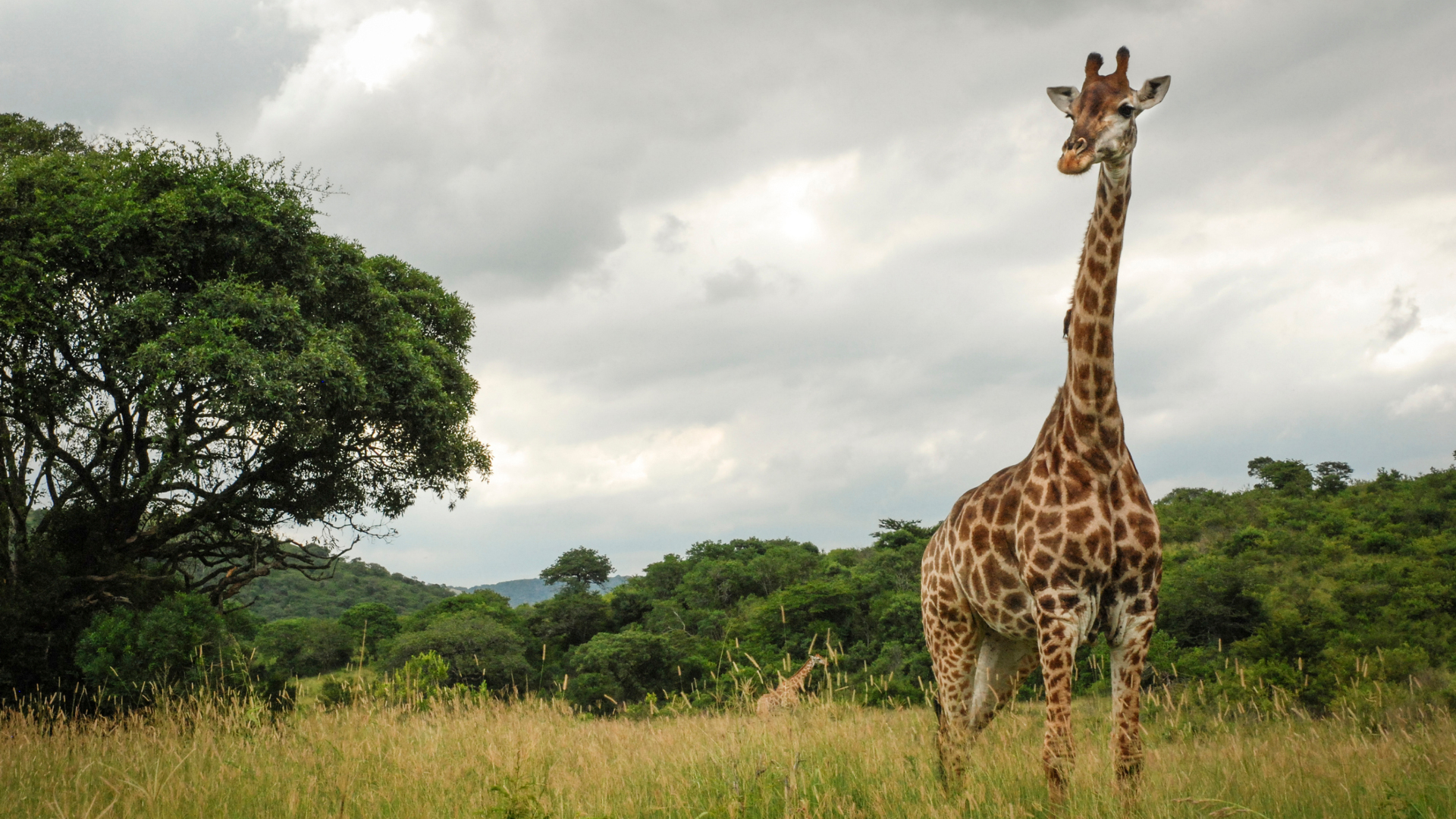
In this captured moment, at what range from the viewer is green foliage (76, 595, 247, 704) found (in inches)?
472

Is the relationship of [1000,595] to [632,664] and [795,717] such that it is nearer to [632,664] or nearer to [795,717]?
[795,717]

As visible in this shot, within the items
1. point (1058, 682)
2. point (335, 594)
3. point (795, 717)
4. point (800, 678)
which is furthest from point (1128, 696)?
point (335, 594)

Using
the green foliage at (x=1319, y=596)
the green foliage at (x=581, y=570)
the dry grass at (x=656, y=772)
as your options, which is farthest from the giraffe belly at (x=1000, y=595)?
the green foliage at (x=581, y=570)

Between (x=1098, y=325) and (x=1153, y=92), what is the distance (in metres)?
1.40

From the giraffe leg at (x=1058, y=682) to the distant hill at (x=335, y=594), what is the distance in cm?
4814

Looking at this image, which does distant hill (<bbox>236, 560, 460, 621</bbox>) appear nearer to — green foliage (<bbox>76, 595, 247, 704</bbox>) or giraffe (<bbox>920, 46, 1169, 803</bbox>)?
green foliage (<bbox>76, 595, 247, 704</bbox>)

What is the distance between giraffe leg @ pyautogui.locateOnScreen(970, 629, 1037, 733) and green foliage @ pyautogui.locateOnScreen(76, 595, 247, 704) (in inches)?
410

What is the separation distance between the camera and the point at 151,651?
12.2m

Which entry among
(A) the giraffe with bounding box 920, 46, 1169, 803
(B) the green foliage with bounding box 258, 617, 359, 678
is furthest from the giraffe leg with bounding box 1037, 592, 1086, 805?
(B) the green foliage with bounding box 258, 617, 359, 678

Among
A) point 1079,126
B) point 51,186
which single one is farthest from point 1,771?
point 51,186

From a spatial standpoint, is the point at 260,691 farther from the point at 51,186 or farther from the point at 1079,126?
the point at 1079,126

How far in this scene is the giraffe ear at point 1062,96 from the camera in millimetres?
5496

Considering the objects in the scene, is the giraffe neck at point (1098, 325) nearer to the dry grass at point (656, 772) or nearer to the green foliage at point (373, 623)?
the dry grass at point (656, 772)

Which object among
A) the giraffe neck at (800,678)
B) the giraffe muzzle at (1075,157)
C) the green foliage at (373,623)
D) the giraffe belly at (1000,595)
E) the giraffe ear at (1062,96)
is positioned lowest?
the giraffe neck at (800,678)
